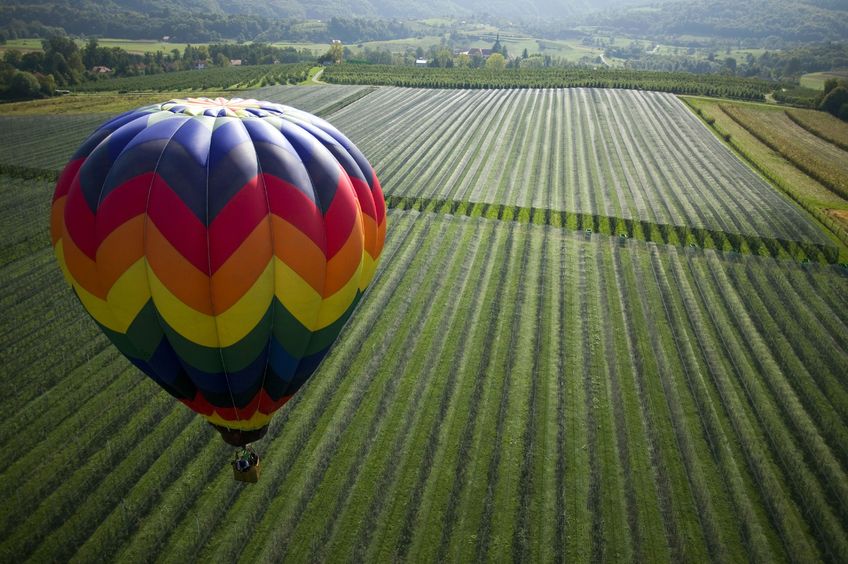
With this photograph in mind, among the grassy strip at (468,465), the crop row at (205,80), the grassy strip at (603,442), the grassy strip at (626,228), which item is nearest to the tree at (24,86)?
the crop row at (205,80)

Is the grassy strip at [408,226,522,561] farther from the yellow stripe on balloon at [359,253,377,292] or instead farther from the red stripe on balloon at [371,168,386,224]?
the red stripe on balloon at [371,168,386,224]

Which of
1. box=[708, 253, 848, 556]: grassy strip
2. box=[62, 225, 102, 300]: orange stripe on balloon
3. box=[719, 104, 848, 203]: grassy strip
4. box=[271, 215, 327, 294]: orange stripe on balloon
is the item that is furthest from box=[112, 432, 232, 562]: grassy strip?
box=[719, 104, 848, 203]: grassy strip

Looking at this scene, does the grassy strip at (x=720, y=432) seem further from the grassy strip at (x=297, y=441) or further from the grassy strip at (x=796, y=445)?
the grassy strip at (x=297, y=441)

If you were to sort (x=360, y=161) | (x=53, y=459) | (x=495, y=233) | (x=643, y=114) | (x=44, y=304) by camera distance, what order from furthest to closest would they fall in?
1. (x=643, y=114)
2. (x=495, y=233)
3. (x=44, y=304)
4. (x=53, y=459)
5. (x=360, y=161)

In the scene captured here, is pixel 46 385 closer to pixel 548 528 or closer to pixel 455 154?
pixel 548 528

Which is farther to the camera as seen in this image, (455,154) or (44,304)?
(455,154)

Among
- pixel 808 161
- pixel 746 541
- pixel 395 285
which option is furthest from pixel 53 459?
pixel 808 161

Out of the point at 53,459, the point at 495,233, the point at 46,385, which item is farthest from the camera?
the point at 495,233

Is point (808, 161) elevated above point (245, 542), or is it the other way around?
point (808, 161)
